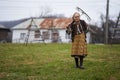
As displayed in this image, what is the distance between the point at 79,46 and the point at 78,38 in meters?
0.30

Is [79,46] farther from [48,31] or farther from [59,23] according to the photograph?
[59,23]

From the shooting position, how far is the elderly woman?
10180mm

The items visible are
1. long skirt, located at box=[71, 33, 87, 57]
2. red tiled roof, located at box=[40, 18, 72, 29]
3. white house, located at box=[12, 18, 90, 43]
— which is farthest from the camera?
red tiled roof, located at box=[40, 18, 72, 29]

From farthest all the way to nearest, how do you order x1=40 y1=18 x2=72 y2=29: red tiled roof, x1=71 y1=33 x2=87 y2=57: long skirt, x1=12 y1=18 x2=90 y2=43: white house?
x1=40 y1=18 x2=72 y2=29: red tiled roof < x1=12 y1=18 x2=90 y2=43: white house < x1=71 y1=33 x2=87 y2=57: long skirt

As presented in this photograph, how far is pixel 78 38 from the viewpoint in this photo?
10.3 m

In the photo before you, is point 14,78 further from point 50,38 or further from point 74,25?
point 50,38

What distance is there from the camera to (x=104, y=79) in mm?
8398

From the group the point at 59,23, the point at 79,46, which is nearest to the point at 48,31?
the point at 59,23

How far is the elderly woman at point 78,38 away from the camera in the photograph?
33.4ft

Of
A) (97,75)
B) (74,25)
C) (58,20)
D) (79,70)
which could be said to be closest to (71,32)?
(74,25)

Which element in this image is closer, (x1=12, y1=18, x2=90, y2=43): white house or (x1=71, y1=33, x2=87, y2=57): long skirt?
(x1=71, y1=33, x2=87, y2=57): long skirt

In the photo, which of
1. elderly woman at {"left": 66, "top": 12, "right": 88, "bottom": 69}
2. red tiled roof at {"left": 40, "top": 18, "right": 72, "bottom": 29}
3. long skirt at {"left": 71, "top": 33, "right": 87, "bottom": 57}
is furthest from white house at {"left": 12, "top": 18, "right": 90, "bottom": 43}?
long skirt at {"left": 71, "top": 33, "right": 87, "bottom": 57}

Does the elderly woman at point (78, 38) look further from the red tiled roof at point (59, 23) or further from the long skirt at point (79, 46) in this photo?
the red tiled roof at point (59, 23)

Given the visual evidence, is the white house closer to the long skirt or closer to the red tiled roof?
the red tiled roof
